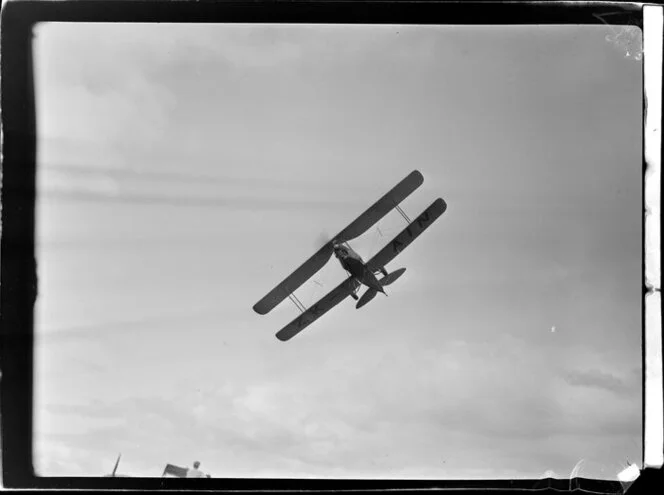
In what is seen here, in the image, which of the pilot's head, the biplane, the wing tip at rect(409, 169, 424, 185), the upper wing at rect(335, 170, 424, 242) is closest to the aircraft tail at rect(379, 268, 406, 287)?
the biplane

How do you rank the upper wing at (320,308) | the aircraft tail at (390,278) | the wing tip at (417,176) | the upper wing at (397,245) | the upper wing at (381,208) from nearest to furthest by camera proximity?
the wing tip at (417,176) → the upper wing at (381,208) → the upper wing at (397,245) → the upper wing at (320,308) → the aircraft tail at (390,278)

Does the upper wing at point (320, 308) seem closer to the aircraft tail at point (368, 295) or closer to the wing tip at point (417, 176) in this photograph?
the aircraft tail at point (368, 295)

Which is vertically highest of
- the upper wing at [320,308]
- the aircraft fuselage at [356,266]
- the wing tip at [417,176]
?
the wing tip at [417,176]

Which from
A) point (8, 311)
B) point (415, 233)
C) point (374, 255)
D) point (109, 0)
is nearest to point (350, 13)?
point (109, 0)

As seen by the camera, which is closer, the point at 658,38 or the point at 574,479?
the point at 658,38

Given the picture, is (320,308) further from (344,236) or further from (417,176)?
(417,176)

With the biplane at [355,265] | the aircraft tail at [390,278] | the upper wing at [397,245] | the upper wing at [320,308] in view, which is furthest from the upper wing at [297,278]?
the aircraft tail at [390,278]

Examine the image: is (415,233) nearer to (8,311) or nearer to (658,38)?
(658,38)
